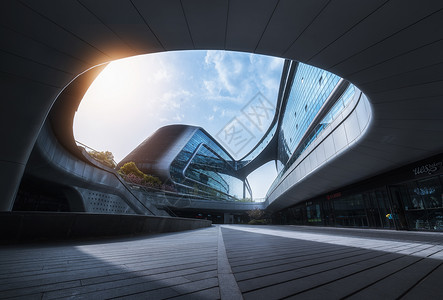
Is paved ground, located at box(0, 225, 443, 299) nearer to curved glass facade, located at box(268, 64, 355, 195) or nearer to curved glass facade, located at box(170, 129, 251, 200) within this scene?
curved glass facade, located at box(268, 64, 355, 195)

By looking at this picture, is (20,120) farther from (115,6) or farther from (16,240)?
(115,6)

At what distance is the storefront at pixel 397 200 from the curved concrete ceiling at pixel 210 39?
644 centimetres

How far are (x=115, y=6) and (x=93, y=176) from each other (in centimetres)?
1331

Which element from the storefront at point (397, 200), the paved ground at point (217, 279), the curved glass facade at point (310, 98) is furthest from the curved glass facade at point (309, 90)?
the paved ground at point (217, 279)

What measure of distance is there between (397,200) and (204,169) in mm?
60260

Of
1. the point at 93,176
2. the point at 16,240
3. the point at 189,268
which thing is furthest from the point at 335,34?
the point at 93,176

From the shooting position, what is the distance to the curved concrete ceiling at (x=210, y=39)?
357 cm

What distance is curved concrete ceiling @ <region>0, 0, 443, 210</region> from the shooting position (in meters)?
3.57

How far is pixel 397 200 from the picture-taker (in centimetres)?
1218

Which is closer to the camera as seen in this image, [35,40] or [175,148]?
[35,40]

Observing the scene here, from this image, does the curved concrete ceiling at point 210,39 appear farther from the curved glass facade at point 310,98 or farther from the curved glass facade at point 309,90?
the curved glass facade at point 309,90

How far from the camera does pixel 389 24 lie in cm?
372

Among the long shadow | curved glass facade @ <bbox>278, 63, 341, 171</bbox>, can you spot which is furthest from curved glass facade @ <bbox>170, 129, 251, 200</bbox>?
the long shadow

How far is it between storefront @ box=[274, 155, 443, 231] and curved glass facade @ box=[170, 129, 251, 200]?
1379 inches
